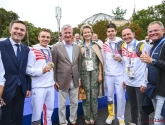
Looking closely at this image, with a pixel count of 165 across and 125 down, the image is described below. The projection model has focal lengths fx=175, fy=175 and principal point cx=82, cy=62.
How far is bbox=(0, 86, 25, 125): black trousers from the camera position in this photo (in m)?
2.43

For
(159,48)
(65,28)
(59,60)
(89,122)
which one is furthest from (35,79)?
(159,48)

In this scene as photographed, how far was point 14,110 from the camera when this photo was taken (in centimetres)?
256

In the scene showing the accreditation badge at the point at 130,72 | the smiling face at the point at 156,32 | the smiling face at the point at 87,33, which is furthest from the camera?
the smiling face at the point at 87,33

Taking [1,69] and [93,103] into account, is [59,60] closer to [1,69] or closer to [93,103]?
[93,103]

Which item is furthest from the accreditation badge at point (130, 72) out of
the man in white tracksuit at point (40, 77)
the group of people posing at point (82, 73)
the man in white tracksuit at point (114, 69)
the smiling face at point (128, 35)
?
the man in white tracksuit at point (40, 77)

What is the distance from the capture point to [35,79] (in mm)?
2902

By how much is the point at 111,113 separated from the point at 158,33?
87.1 inches

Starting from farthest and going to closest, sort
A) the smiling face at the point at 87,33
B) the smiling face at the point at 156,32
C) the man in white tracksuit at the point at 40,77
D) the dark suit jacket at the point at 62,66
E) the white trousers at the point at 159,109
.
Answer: the smiling face at the point at 87,33, the dark suit jacket at the point at 62,66, the man in white tracksuit at the point at 40,77, the smiling face at the point at 156,32, the white trousers at the point at 159,109

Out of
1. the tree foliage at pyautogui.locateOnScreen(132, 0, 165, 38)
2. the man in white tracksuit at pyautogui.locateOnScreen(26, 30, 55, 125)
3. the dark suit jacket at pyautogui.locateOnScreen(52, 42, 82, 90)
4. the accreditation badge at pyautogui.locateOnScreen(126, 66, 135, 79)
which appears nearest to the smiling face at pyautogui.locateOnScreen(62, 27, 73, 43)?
the dark suit jacket at pyautogui.locateOnScreen(52, 42, 82, 90)

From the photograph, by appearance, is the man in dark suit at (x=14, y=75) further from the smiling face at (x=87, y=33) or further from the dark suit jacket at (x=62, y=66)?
the smiling face at (x=87, y=33)

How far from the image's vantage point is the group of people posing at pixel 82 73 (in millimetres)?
2424

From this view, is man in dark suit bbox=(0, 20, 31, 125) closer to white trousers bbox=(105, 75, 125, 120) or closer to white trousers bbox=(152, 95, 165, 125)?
white trousers bbox=(105, 75, 125, 120)

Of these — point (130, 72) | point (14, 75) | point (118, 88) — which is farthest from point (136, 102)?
point (14, 75)

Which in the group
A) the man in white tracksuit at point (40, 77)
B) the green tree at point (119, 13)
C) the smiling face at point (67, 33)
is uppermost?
the green tree at point (119, 13)
